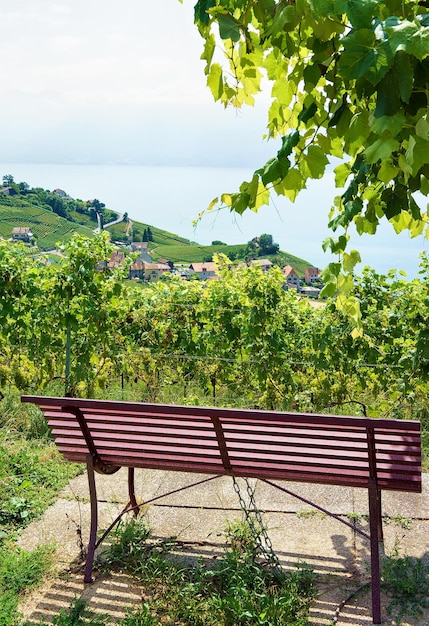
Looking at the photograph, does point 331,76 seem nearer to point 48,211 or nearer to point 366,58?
point 366,58

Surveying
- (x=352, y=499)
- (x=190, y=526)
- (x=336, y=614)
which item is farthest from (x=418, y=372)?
(x=336, y=614)

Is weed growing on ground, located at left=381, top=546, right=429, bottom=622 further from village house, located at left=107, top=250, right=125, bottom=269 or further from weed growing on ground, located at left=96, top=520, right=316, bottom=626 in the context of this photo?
village house, located at left=107, top=250, right=125, bottom=269

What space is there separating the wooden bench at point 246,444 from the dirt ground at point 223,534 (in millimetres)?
178

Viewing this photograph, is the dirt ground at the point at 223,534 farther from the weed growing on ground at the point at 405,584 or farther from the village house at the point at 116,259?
the village house at the point at 116,259

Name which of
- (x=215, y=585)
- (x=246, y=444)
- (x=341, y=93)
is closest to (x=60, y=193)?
(x=246, y=444)

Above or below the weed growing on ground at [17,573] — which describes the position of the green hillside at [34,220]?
above

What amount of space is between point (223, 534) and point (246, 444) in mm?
738

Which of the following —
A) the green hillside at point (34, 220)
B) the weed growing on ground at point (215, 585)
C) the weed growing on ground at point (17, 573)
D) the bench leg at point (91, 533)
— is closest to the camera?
the weed growing on ground at point (215, 585)

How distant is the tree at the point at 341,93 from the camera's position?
1859 millimetres

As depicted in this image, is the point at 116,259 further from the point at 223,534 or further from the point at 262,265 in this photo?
the point at 223,534

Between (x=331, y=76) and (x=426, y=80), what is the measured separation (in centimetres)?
53

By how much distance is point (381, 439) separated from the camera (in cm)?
352

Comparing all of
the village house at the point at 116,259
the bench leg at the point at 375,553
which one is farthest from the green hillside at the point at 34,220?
the bench leg at the point at 375,553

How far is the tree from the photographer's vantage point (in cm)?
186
